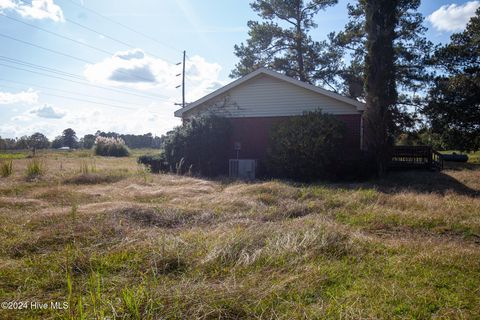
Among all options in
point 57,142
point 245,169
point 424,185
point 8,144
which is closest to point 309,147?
point 245,169

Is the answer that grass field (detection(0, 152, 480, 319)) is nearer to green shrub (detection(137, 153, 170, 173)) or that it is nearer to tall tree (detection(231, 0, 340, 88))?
green shrub (detection(137, 153, 170, 173))

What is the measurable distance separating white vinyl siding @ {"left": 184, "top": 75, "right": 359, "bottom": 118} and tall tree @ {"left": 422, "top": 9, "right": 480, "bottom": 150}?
12.6 meters

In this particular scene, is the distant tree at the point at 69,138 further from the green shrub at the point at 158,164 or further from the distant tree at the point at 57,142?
the green shrub at the point at 158,164

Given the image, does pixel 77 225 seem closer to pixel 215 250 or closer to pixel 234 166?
pixel 215 250

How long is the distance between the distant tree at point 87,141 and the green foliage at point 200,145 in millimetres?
49473

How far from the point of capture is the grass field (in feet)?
8.55

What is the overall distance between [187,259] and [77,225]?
7.27 ft

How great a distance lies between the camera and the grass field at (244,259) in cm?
261

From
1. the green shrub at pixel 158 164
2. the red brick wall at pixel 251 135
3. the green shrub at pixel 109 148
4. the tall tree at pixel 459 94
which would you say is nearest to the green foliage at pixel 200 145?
the green shrub at pixel 158 164

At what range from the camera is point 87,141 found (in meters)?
59.3

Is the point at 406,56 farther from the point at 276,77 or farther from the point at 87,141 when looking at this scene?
the point at 87,141

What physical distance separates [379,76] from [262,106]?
16.7ft

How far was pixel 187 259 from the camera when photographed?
358cm

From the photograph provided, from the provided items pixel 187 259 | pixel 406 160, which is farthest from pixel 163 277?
pixel 406 160
